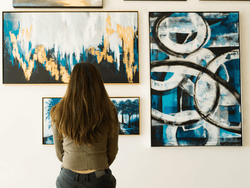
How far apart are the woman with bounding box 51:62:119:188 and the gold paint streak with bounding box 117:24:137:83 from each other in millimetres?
779

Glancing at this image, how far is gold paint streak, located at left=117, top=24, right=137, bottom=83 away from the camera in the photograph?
1.91m

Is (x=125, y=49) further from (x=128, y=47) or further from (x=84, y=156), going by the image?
(x=84, y=156)

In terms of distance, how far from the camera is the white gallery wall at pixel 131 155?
1895mm

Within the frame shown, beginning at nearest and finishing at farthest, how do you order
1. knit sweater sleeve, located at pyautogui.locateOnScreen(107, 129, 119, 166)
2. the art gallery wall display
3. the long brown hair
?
the long brown hair < knit sweater sleeve, located at pyautogui.locateOnScreen(107, 129, 119, 166) < the art gallery wall display

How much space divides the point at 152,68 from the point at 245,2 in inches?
40.7

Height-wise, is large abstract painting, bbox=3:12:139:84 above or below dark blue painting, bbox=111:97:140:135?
above

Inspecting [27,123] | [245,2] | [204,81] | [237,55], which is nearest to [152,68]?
[204,81]

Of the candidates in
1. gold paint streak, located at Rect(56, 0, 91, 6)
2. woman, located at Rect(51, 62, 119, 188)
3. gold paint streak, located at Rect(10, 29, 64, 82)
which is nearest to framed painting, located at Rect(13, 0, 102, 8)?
gold paint streak, located at Rect(56, 0, 91, 6)

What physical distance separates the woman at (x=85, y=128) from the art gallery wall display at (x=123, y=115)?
0.68 meters

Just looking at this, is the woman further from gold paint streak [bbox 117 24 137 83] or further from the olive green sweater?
gold paint streak [bbox 117 24 137 83]

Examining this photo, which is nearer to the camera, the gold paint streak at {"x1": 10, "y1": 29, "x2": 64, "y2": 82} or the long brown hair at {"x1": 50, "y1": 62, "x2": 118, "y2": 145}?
the long brown hair at {"x1": 50, "y1": 62, "x2": 118, "y2": 145}

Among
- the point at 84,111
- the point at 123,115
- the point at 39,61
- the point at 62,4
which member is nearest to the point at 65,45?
the point at 39,61

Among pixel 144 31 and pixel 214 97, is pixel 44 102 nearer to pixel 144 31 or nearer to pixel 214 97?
pixel 144 31

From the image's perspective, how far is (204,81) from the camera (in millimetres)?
1914
